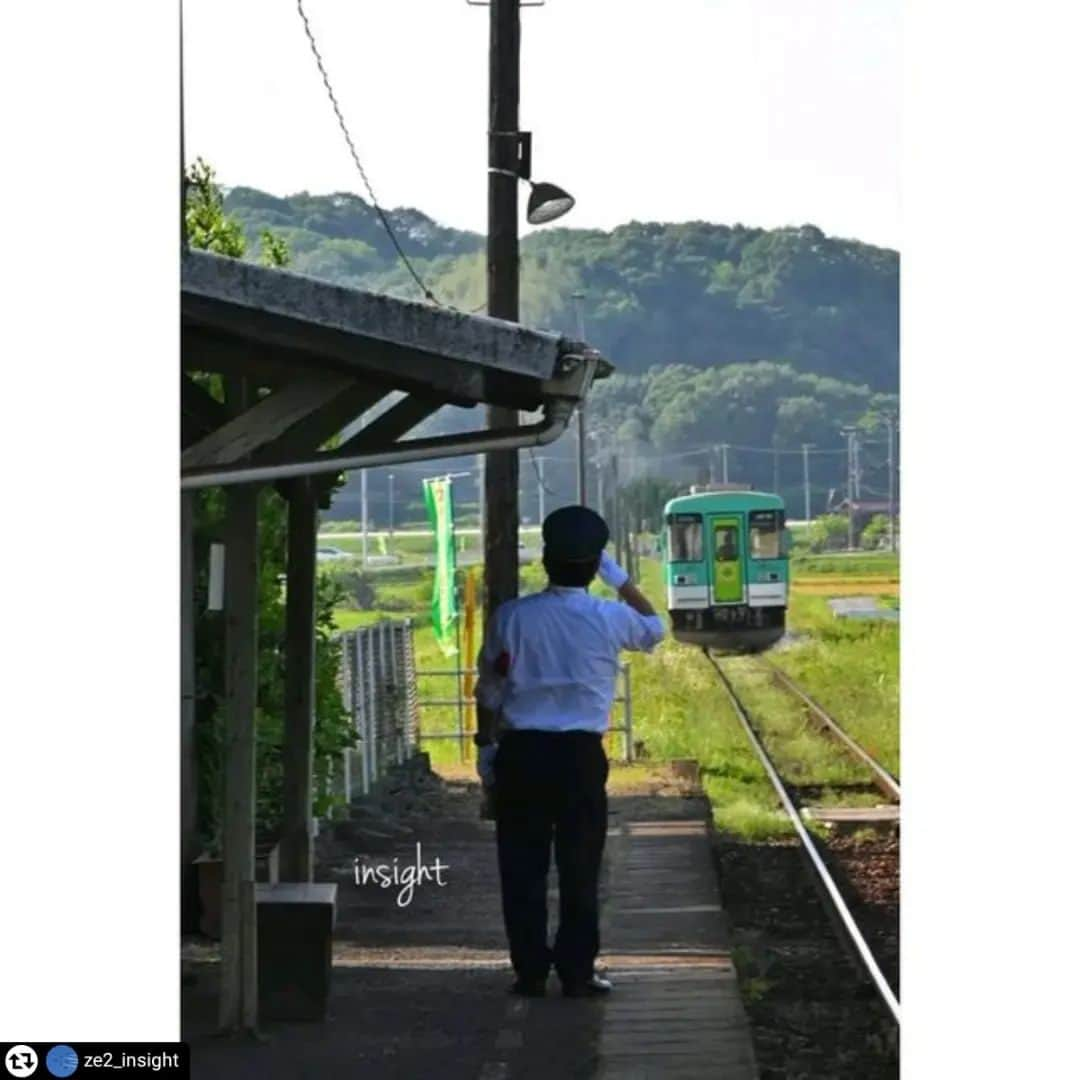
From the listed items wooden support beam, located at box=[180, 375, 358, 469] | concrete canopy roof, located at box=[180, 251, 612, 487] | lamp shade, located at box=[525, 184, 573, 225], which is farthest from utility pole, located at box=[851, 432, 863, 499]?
wooden support beam, located at box=[180, 375, 358, 469]

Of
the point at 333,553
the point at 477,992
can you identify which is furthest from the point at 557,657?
the point at 333,553

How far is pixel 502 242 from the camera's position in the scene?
7.84 m

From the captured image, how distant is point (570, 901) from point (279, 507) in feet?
6.51

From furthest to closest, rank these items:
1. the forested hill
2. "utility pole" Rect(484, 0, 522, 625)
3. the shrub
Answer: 1. the shrub
2. the forested hill
3. "utility pole" Rect(484, 0, 522, 625)

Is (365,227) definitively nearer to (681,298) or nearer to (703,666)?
(681,298)

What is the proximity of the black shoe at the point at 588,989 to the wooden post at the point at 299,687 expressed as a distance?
0.61m

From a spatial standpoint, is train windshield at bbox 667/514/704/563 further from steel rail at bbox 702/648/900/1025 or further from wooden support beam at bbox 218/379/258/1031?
wooden support beam at bbox 218/379/258/1031

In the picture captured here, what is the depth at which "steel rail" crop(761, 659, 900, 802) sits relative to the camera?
9.20 metres

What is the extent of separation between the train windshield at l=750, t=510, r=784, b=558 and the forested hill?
3.66 ft

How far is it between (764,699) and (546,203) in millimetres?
6398

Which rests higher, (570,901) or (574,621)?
(574,621)

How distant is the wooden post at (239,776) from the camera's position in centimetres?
434
